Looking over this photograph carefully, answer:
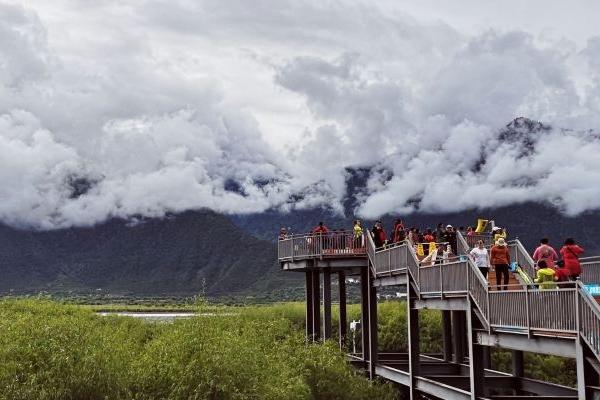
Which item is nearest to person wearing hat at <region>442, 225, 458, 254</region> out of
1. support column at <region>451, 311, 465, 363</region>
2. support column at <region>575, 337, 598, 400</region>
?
support column at <region>451, 311, 465, 363</region>

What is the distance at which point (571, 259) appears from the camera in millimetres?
27391

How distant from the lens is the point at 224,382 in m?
35.4

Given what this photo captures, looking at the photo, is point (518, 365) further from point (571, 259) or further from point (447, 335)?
point (571, 259)

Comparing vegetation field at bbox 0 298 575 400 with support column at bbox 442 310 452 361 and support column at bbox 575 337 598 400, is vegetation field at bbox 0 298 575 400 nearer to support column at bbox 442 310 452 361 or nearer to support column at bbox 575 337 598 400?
support column at bbox 442 310 452 361

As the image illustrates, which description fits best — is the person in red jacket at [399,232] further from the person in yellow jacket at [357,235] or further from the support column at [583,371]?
the support column at [583,371]

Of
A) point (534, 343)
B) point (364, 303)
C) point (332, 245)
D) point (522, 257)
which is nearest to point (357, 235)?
point (332, 245)

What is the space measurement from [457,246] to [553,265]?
31.5 ft

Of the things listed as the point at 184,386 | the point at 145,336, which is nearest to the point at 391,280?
the point at 184,386

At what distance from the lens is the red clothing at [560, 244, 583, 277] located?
1075 inches

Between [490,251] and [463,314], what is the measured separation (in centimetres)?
2270

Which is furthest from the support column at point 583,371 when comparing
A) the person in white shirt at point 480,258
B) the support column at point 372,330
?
the support column at point 372,330

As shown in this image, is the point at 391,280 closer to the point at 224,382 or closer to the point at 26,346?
the point at 224,382

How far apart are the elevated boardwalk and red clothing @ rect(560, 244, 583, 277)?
3.95 ft

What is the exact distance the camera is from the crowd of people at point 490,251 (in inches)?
1078
